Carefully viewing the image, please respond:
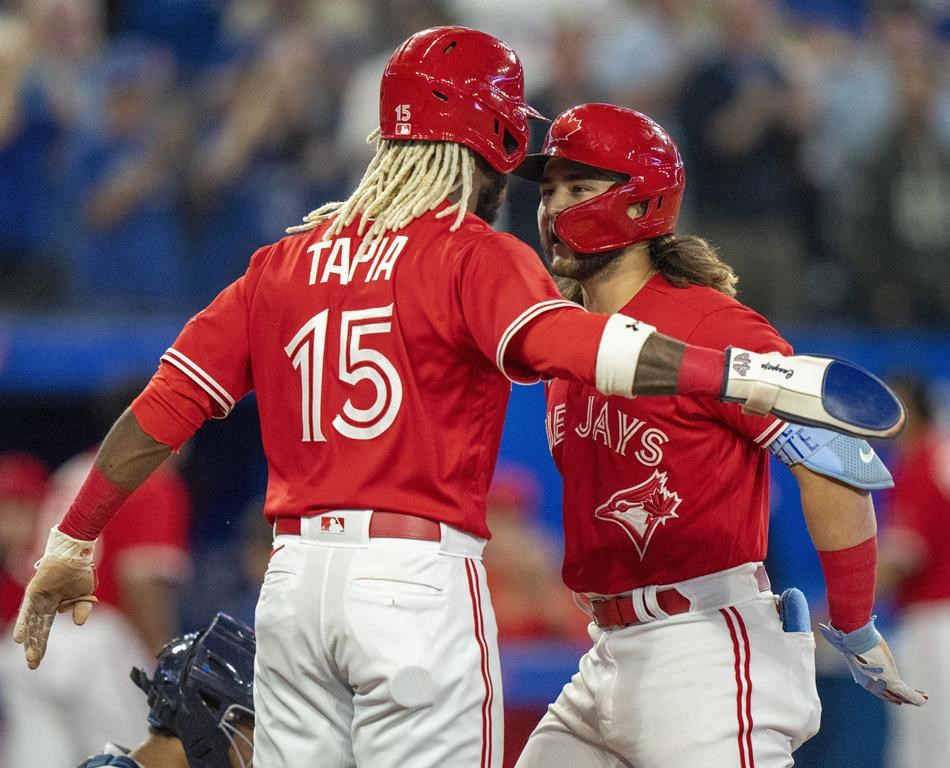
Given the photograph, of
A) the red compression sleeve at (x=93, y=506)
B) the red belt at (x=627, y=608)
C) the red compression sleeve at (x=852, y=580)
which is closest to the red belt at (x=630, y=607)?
the red belt at (x=627, y=608)

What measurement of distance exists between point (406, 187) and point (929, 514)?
4.71 meters

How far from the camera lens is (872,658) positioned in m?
3.54

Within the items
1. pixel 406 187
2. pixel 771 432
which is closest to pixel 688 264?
pixel 771 432

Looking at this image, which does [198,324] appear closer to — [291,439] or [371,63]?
[291,439]

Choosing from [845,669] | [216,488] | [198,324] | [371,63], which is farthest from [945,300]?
[198,324]

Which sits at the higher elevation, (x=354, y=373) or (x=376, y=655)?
(x=354, y=373)

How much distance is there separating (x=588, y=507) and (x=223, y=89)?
5999mm

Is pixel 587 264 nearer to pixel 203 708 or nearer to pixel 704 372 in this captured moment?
pixel 704 372

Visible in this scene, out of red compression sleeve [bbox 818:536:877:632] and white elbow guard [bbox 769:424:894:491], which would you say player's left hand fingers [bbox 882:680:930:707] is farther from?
white elbow guard [bbox 769:424:894:491]

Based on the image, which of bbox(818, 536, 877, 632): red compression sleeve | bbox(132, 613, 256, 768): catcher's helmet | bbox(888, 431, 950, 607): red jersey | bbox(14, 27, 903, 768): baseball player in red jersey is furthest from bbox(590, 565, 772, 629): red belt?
bbox(888, 431, 950, 607): red jersey

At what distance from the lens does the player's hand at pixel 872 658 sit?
11.6ft

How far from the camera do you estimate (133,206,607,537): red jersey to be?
9.80 ft

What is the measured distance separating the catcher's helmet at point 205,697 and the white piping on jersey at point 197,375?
30.1 inches

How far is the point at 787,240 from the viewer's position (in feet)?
28.0
